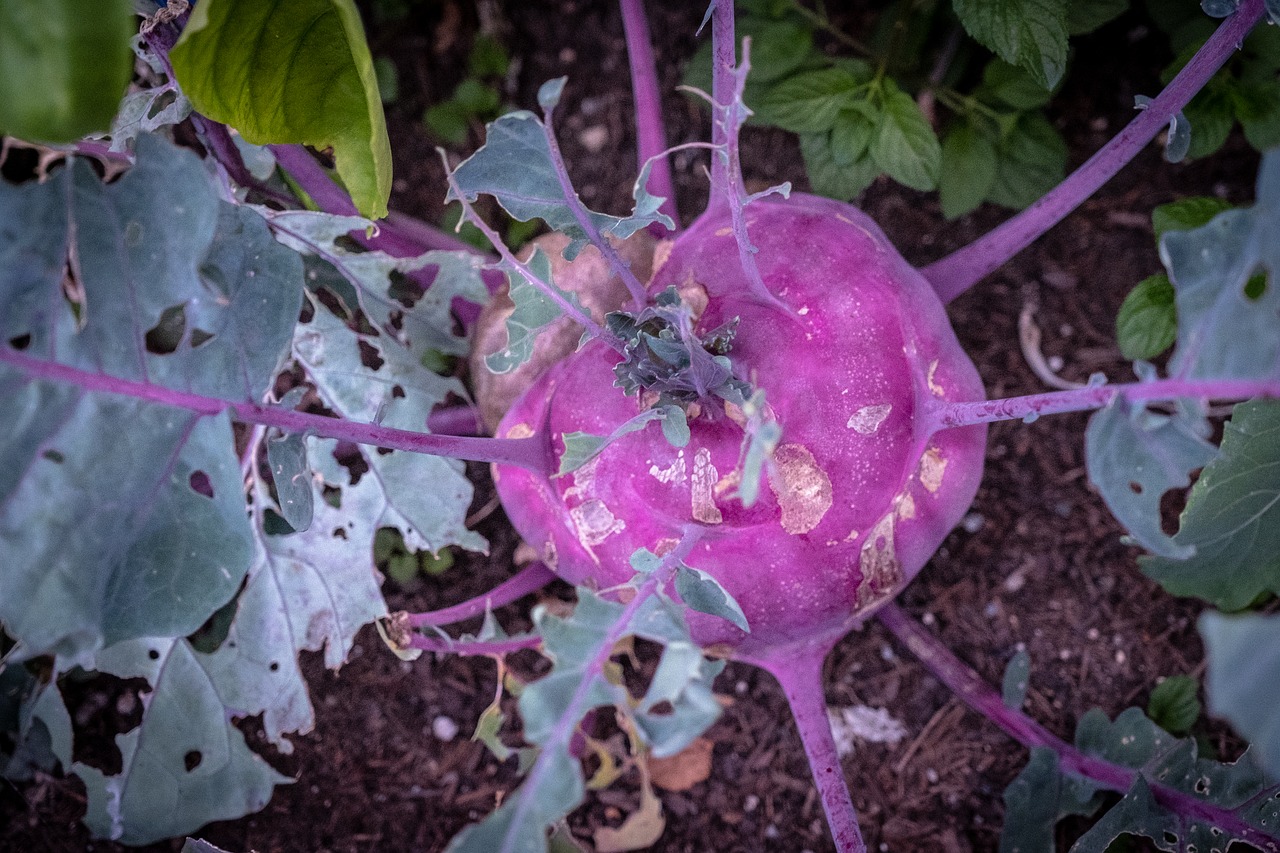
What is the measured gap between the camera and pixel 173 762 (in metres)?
1.06

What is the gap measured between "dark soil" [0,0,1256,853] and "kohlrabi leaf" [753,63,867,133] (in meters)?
0.26

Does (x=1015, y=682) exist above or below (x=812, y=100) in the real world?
below

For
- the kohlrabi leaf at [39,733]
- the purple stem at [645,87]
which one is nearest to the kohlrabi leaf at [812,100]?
the purple stem at [645,87]

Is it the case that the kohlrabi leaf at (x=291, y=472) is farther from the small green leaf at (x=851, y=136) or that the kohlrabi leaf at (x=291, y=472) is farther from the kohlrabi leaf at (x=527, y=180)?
the small green leaf at (x=851, y=136)

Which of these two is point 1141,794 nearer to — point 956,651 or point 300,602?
point 956,651

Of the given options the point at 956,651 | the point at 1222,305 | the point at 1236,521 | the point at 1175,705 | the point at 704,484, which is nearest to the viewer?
the point at 1222,305

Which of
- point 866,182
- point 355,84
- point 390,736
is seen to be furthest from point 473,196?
point 390,736

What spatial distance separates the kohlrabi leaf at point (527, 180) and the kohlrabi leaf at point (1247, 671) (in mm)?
472

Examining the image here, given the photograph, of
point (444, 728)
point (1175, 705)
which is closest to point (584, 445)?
point (444, 728)

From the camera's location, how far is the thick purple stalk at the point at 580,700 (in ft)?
1.87

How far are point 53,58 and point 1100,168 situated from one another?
2.78 feet

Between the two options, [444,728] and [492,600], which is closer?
[492,600]

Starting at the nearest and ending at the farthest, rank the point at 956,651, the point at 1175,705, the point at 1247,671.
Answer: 1. the point at 1247,671
2. the point at 1175,705
3. the point at 956,651

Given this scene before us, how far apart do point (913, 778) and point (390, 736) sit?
684mm
